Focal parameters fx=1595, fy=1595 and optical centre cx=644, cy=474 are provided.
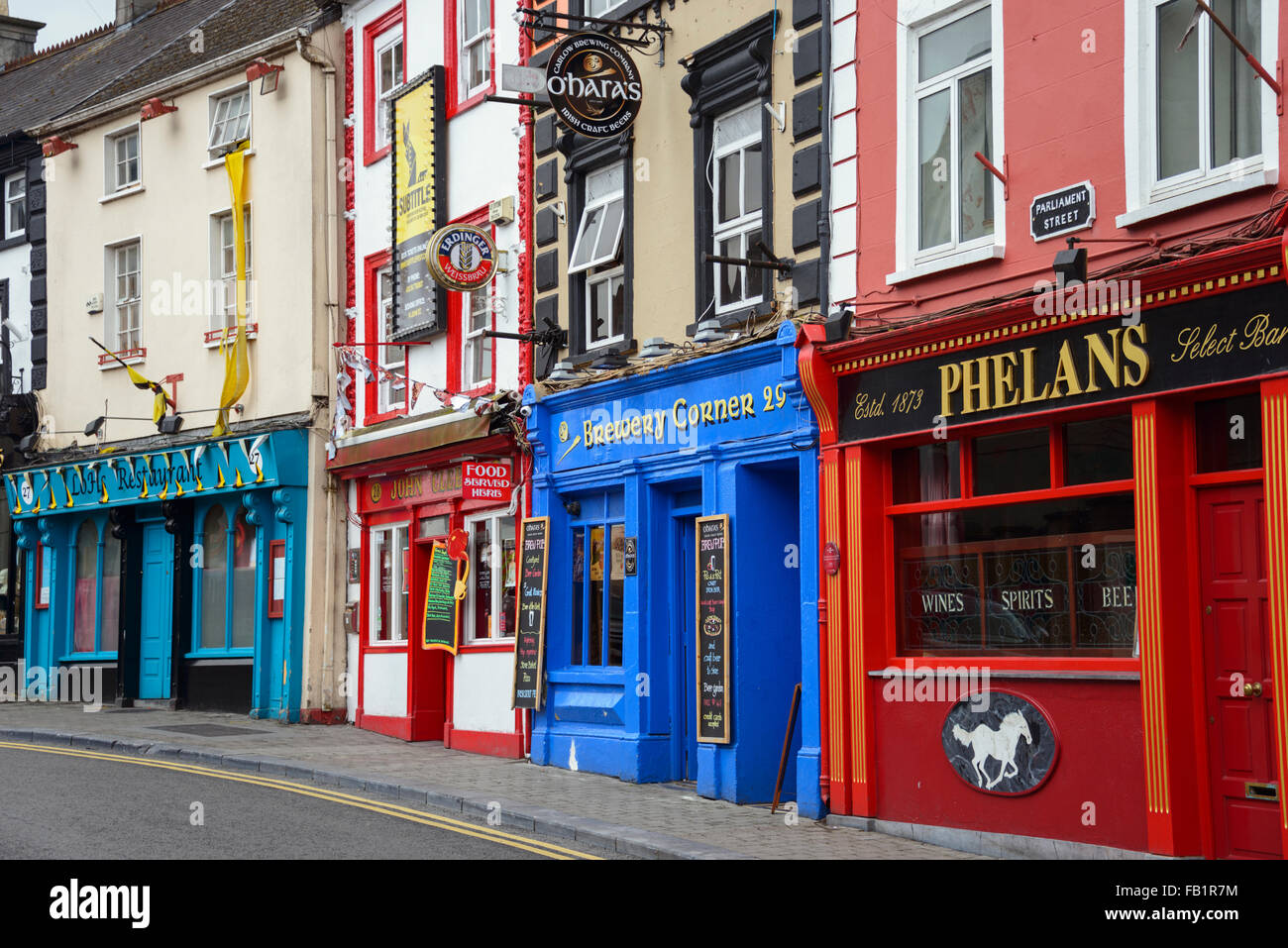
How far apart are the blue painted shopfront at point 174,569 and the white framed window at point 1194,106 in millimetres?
13332

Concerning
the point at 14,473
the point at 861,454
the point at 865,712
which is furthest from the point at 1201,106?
the point at 14,473

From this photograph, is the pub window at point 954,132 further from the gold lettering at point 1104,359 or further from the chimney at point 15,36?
the chimney at point 15,36

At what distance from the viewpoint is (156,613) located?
923 inches

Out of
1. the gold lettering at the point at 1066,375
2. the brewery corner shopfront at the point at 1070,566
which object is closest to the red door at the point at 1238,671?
the brewery corner shopfront at the point at 1070,566

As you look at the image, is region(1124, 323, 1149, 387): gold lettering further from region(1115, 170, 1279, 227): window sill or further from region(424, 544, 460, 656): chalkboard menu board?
region(424, 544, 460, 656): chalkboard menu board

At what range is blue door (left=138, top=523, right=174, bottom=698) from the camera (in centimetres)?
2306

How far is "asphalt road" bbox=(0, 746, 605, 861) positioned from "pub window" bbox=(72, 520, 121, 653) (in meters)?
9.56

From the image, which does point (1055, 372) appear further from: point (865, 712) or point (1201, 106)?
point (865, 712)

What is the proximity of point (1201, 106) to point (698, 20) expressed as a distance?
5.98m

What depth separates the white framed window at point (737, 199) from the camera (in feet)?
46.3

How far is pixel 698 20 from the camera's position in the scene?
14766 mm

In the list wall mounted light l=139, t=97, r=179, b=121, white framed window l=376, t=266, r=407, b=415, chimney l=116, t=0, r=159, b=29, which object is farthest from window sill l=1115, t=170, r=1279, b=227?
chimney l=116, t=0, r=159, b=29

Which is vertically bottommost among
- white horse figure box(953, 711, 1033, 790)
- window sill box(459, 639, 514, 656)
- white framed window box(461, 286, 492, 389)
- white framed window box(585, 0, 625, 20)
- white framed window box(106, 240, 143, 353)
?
white horse figure box(953, 711, 1033, 790)

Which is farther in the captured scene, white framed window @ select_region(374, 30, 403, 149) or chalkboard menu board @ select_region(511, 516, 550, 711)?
white framed window @ select_region(374, 30, 403, 149)
